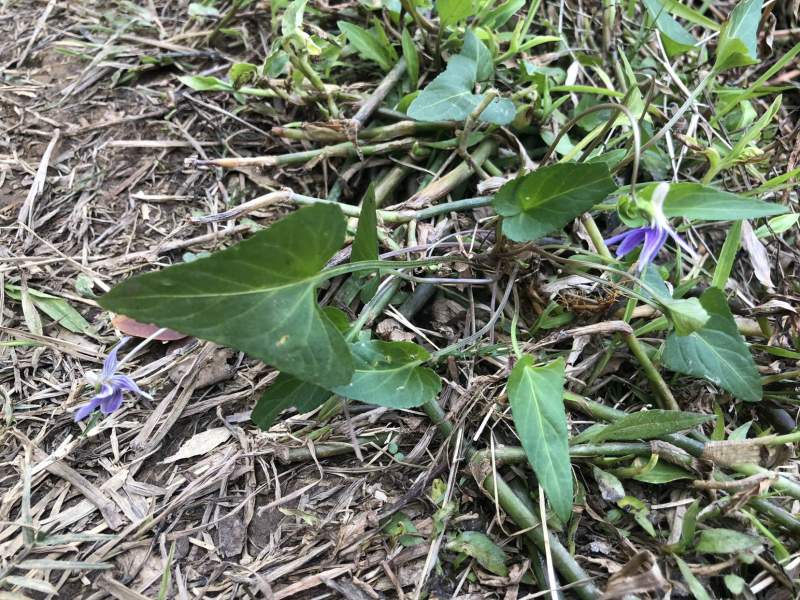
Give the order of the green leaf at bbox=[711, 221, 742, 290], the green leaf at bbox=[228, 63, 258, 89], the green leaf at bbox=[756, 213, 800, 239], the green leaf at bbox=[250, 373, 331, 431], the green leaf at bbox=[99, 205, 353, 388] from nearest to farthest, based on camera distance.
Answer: the green leaf at bbox=[99, 205, 353, 388] → the green leaf at bbox=[250, 373, 331, 431] → the green leaf at bbox=[711, 221, 742, 290] → the green leaf at bbox=[756, 213, 800, 239] → the green leaf at bbox=[228, 63, 258, 89]

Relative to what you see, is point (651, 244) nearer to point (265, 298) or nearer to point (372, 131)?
point (265, 298)

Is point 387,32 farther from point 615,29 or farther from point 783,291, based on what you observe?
point 783,291

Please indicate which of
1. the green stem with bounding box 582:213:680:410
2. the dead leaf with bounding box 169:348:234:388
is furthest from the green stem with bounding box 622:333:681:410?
the dead leaf with bounding box 169:348:234:388

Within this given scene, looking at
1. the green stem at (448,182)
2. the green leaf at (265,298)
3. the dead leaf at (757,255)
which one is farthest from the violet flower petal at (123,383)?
the dead leaf at (757,255)

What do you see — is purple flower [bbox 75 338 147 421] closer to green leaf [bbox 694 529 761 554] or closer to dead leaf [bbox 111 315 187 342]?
dead leaf [bbox 111 315 187 342]

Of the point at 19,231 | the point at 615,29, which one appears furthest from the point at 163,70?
the point at 615,29

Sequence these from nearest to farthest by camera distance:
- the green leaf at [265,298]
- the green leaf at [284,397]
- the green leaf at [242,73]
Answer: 1. the green leaf at [265,298]
2. the green leaf at [284,397]
3. the green leaf at [242,73]

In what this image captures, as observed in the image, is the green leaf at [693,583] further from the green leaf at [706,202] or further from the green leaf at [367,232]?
the green leaf at [367,232]
